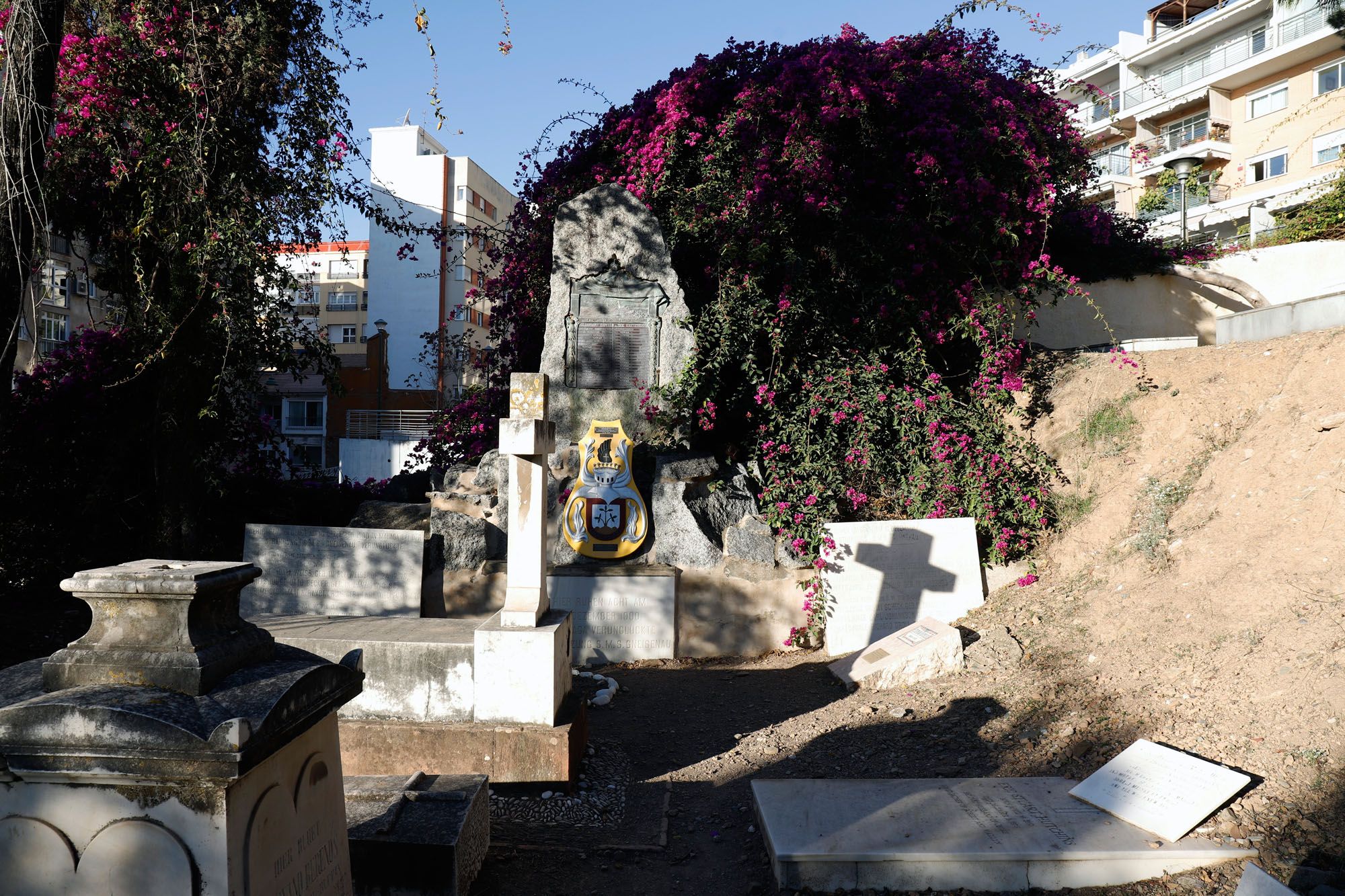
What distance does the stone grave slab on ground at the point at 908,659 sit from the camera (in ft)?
20.6

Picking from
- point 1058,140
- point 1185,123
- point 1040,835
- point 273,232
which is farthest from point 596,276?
point 1185,123

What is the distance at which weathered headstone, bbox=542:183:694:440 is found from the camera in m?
8.80

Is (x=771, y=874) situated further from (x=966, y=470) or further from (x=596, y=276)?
(x=596, y=276)

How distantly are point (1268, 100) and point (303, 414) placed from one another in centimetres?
3009

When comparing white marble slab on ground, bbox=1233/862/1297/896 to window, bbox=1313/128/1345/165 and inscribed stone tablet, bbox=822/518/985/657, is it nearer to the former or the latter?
inscribed stone tablet, bbox=822/518/985/657

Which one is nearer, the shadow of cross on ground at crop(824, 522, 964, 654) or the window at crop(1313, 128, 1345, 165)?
the shadow of cross on ground at crop(824, 522, 964, 654)

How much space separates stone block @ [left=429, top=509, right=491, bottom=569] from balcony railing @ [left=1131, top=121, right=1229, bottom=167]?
81.0 ft

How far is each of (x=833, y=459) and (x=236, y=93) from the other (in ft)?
20.4

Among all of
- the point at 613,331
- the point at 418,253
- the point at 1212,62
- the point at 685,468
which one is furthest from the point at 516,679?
the point at 1212,62

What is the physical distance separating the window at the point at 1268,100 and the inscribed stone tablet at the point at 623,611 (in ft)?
86.6

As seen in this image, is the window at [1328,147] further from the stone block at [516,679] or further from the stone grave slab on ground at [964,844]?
the stone block at [516,679]

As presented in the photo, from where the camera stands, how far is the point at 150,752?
194cm

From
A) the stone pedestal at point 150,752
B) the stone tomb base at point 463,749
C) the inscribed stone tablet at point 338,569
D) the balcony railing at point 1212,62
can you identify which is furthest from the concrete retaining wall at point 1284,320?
the balcony railing at point 1212,62

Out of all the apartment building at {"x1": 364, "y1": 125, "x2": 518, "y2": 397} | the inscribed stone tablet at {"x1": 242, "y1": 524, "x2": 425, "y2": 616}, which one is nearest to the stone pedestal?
the inscribed stone tablet at {"x1": 242, "y1": 524, "x2": 425, "y2": 616}
